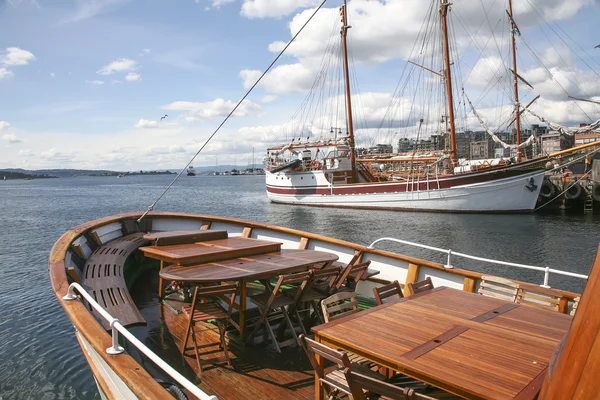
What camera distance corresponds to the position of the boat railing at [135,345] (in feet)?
7.63

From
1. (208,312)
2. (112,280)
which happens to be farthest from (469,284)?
(112,280)

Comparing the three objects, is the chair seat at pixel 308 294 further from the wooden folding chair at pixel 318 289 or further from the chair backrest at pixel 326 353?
the chair backrest at pixel 326 353

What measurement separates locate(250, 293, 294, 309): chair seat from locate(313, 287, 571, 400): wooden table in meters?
1.70

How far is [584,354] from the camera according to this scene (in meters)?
1.39

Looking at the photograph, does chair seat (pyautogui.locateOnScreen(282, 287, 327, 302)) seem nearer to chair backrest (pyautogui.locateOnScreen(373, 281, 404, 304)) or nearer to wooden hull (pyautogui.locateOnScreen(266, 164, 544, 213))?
chair backrest (pyautogui.locateOnScreen(373, 281, 404, 304))

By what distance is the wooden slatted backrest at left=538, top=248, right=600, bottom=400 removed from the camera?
1345 mm

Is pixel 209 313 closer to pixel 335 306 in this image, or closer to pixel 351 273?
pixel 335 306

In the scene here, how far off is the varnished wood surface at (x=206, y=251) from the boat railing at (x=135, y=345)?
49.7 inches

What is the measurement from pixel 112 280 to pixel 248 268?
2533mm

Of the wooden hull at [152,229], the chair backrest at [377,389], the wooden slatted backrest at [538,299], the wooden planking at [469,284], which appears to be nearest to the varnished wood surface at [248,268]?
the wooden hull at [152,229]

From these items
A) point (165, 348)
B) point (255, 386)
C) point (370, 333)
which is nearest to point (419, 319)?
point (370, 333)

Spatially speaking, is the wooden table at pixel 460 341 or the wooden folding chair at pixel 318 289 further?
the wooden folding chair at pixel 318 289

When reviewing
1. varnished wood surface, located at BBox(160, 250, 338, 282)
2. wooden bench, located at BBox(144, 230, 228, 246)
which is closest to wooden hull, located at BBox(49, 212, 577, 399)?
varnished wood surface, located at BBox(160, 250, 338, 282)

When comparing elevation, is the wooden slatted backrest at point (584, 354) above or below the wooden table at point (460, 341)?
above
